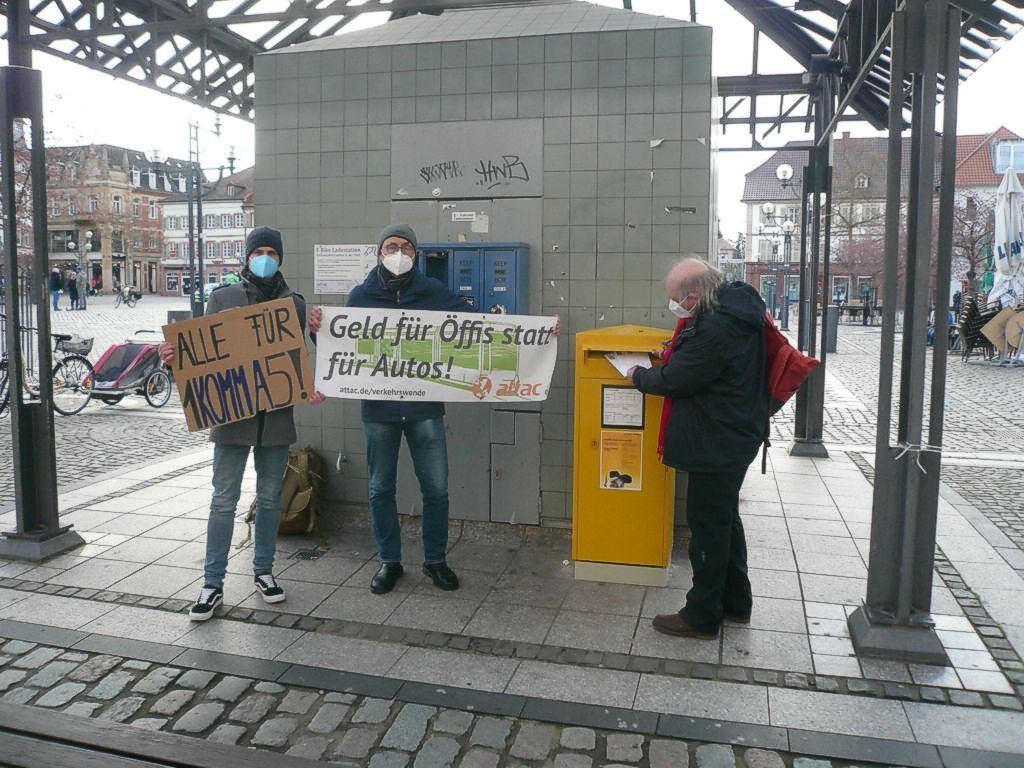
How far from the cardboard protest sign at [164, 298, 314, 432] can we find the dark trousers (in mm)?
2198

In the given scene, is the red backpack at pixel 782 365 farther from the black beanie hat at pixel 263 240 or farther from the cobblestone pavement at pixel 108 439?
the cobblestone pavement at pixel 108 439

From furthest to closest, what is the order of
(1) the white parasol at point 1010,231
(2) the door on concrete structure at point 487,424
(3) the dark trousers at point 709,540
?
(1) the white parasol at point 1010,231
(2) the door on concrete structure at point 487,424
(3) the dark trousers at point 709,540

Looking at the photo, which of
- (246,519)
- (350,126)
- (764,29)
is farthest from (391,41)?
(764,29)

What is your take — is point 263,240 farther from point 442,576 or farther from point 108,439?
point 108,439

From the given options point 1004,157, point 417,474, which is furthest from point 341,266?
point 1004,157

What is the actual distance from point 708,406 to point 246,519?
3.33 m

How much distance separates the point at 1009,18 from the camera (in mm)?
4320

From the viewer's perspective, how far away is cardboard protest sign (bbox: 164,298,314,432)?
14.9ft

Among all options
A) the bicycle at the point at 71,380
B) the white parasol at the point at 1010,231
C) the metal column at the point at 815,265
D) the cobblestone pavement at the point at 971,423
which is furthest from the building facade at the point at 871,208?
A: the bicycle at the point at 71,380

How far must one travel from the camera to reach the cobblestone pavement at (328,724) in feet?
10.2

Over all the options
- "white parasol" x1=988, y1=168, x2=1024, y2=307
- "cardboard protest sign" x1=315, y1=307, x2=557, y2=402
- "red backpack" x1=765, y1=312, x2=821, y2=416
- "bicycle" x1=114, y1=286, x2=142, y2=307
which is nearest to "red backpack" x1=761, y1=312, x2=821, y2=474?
"red backpack" x1=765, y1=312, x2=821, y2=416

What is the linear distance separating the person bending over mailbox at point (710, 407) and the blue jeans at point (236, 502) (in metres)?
2.07

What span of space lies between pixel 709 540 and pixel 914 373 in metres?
1.24

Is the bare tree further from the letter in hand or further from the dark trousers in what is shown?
the letter in hand
